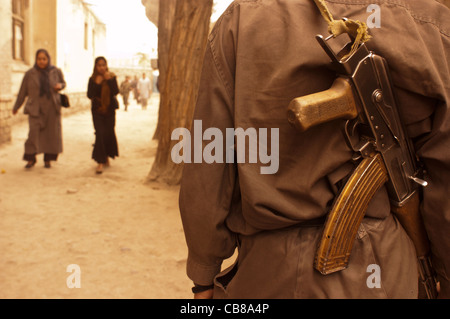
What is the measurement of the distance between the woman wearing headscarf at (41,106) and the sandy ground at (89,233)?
13.0 inches

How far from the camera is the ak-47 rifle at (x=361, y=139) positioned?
1.06 meters

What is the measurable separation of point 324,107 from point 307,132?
0.11 meters

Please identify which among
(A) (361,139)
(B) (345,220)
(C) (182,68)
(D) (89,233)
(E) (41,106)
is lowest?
(D) (89,233)

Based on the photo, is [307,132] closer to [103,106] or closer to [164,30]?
[103,106]

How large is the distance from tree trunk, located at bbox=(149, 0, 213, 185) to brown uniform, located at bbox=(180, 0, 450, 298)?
422cm

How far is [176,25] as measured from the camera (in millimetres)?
5309

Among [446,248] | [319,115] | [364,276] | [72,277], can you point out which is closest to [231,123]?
[319,115]

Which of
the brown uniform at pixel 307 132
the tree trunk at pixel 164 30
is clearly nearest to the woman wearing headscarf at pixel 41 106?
the tree trunk at pixel 164 30

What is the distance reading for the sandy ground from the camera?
2.99 metres

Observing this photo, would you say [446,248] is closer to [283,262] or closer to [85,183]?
[283,262]

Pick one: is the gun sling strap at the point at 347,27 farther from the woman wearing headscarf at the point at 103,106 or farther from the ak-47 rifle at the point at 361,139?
the woman wearing headscarf at the point at 103,106

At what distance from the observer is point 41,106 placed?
6.27 m

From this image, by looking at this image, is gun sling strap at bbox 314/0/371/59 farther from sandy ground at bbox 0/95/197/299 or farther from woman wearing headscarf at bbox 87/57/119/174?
woman wearing headscarf at bbox 87/57/119/174

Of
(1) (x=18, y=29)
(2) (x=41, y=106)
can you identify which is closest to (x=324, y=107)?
(2) (x=41, y=106)
